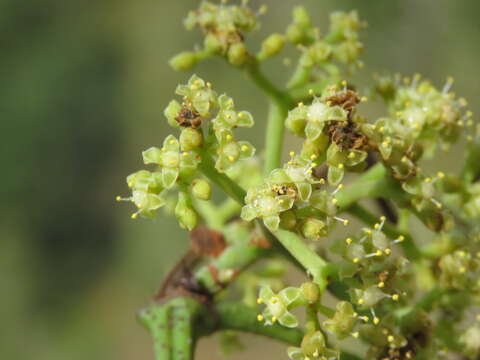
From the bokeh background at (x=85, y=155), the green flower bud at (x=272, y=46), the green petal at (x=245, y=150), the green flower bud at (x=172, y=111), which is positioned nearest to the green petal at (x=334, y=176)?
the green petal at (x=245, y=150)

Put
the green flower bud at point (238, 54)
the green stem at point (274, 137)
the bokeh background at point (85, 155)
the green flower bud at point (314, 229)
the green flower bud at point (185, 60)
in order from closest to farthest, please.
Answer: the green flower bud at point (314, 229) < the green stem at point (274, 137) < the green flower bud at point (238, 54) < the green flower bud at point (185, 60) < the bokeh background at point (85, 155)

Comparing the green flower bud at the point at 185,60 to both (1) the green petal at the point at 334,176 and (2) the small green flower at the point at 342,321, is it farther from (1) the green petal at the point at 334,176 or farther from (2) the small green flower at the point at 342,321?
(2) the small green flower at the point at 342,321

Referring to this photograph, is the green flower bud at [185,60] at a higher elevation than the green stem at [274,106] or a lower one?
higher

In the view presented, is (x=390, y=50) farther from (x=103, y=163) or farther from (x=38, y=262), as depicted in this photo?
(x=38, y=262)

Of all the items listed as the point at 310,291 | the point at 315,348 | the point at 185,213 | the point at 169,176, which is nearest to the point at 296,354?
the point at 315,348

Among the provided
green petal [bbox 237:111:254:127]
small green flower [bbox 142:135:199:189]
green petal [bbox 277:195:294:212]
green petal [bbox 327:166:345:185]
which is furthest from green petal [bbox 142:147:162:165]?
green petal [bbox 327:166:345:185]

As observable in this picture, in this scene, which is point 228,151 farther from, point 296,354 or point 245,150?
point 296,354

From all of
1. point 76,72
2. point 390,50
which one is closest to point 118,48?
point 76,72
